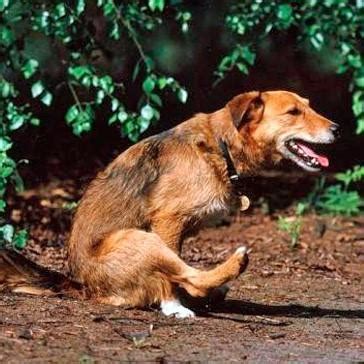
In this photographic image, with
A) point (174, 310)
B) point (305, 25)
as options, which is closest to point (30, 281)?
point (174, 310)

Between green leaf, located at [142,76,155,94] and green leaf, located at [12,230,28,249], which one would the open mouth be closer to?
green leaf, located at [142,76,155,94]

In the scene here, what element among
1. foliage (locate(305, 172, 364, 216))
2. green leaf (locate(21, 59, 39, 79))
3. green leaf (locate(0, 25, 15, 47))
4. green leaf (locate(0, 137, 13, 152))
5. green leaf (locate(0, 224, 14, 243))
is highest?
green leaf (locate(0, 25, 15, 47))

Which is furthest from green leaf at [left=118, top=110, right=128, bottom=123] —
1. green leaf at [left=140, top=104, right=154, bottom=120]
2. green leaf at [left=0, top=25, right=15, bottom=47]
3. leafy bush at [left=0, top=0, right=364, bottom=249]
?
green leaf at [left=0, top=25, right=15, bottom=47]

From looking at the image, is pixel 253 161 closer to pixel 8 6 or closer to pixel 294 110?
pixel 294 110

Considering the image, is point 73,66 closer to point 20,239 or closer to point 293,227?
point 20,239

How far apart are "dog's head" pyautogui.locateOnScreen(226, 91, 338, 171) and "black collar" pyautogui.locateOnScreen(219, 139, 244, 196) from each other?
0.75 feet

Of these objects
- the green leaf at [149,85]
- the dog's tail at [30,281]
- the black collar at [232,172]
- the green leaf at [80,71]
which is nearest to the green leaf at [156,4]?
the green leaf at [149,85]

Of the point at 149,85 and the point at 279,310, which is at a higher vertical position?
the point at 149,85

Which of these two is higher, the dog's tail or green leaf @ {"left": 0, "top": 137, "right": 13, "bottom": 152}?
green leaf @ {"left": 0, "top": 137, "right": 13, "bottom": 152}

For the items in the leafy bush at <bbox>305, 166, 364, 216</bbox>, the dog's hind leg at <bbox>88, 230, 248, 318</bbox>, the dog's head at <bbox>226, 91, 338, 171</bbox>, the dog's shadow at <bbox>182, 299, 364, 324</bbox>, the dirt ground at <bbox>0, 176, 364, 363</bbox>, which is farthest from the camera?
the leafy bush at <bbox>305, 166, 364, 216</bbox>

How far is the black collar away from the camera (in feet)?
24.9

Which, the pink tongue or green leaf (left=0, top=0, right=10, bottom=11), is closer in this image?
the pink tongue

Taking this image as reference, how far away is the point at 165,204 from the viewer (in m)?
7.34

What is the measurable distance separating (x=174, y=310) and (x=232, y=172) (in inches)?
43.6
